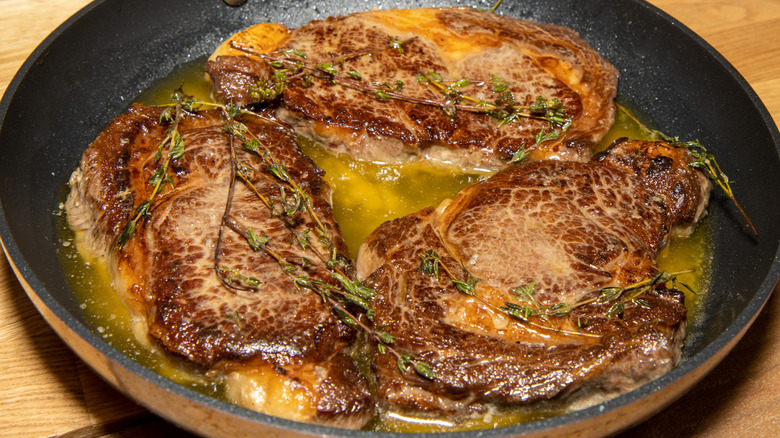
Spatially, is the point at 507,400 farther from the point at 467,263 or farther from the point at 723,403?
the point at 723,403

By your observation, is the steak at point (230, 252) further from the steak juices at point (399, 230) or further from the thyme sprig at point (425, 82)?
the thyme sprig at point (425, 82)

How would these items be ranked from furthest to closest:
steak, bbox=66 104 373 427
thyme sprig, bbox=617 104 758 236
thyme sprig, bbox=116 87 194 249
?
thyme sprig, bbox=617 104 758 236
thyme sprig, bbox=116 87 194 249
steak, bbox=66 104 373 427

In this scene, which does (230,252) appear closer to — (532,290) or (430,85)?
(532,290)

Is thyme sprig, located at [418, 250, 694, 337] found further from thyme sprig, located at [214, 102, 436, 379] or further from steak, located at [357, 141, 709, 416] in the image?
thyme sprig, located at [214, 102, 436, 379]

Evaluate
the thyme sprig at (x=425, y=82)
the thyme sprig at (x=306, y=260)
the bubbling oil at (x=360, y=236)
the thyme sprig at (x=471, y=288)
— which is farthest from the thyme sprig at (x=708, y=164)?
the thyme sprig at (x=306, y=260)

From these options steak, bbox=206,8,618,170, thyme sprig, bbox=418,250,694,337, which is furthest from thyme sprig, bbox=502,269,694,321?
steak, bbox=206,8,618,170

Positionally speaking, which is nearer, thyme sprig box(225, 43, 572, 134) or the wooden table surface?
the wooden table surface

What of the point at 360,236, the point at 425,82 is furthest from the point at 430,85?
the point at 360,236
